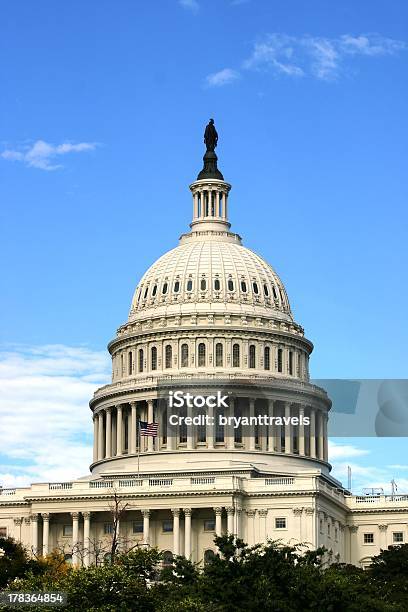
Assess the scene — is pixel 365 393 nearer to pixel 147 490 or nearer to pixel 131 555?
pixel 147 490


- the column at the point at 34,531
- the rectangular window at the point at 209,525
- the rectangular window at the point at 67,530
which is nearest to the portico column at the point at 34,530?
the column at the point at 34,531

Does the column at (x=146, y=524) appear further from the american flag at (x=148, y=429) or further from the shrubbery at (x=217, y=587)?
the shrubbery at (x=217, y=587)

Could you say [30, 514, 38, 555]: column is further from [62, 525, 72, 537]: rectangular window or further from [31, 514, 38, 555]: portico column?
[62, 525, 72, 537]: rectangular window

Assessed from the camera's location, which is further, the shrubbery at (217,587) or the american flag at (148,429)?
the american flag at (148,429)

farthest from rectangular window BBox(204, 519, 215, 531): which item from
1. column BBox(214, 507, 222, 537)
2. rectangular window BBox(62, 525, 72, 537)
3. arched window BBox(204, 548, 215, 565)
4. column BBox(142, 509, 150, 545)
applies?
rectangular window BBox(62, 525, 72, 537)

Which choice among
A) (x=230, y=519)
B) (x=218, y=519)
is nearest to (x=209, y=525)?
(x=218, y=519)

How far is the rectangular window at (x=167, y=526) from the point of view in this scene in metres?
187

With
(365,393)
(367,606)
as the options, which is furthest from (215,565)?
(365,393)

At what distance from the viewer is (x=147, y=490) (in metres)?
186

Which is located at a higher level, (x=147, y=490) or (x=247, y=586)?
(x=147, y=490)

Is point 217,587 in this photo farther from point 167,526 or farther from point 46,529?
point 46,529

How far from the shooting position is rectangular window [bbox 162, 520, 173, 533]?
18675 cm

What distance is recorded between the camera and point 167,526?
187 metres

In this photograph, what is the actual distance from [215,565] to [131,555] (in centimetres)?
611
